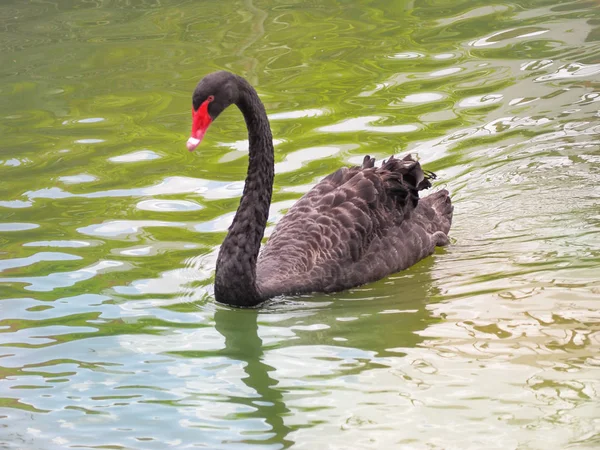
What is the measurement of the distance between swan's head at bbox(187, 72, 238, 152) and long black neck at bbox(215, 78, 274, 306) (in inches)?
6.2

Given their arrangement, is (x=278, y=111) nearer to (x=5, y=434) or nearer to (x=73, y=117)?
(x=73, y=117)

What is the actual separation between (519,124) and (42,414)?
212 inches

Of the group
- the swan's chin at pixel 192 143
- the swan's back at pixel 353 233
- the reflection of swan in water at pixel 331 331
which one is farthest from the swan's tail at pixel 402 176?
the swan's chin at pixel 192 143

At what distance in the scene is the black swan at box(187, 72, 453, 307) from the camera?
5566 millimetres

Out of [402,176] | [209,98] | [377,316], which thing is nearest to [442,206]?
[402,176]

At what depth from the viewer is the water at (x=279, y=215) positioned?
432 cm

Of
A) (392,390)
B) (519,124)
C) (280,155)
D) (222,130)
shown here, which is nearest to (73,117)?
(222,130)

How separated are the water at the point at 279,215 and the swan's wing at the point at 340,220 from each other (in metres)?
0.22

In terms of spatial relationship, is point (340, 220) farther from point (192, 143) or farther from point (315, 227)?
point (192, 143)

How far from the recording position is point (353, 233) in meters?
6.03

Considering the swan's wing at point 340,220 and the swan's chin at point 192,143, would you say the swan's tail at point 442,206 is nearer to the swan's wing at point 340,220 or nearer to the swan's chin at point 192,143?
the swan's wing at point 340,220

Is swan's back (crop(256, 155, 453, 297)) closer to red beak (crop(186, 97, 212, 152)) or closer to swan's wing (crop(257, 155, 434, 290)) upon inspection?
swan's wing (crop(257, 155, 434, 290))

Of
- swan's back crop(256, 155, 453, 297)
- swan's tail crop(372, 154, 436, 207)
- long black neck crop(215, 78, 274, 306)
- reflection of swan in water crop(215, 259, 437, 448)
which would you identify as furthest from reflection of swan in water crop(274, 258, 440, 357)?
swan's tail crop(372, 154, 436, 207)

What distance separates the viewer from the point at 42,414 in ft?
14.5
